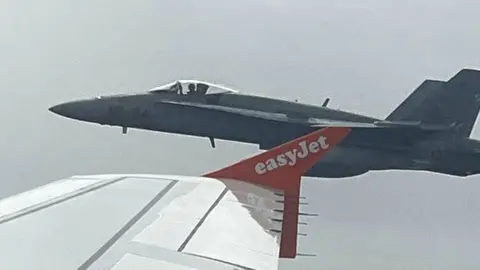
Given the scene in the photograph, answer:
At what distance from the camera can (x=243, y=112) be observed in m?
17.1

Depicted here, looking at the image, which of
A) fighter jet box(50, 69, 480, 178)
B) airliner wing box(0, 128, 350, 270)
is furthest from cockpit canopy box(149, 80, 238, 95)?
airliner wing box(0, 128, 350, 270)

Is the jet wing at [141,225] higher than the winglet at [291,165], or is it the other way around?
the winglet at [291,165]

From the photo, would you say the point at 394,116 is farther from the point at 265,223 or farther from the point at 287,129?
the point at 265,223

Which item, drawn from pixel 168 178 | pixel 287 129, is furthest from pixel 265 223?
pixel 287 129

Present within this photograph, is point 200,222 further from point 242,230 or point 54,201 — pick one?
point 54,201

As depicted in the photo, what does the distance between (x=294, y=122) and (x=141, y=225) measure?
12486 millimetres

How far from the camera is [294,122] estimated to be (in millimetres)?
16828

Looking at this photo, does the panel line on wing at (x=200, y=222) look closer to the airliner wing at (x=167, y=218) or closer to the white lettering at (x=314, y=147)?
the airliner wing at (x=167, y=218)

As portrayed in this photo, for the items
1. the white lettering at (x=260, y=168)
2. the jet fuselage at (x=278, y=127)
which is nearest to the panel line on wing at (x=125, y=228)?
the white lettering at (x=260, y=168)

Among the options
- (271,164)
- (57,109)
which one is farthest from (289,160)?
(57,109)

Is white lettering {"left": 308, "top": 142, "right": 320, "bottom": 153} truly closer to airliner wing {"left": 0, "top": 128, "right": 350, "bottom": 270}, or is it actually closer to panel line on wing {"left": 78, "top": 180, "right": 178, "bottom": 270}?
airliner wing {"left": 0, "top": 128, "right": 350, "bottom": 270}

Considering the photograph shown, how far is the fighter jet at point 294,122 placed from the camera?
17.0m

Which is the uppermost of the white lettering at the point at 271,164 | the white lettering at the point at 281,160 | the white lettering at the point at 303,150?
the white lettering at the point at 303,150

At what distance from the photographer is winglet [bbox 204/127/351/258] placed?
5281mm
